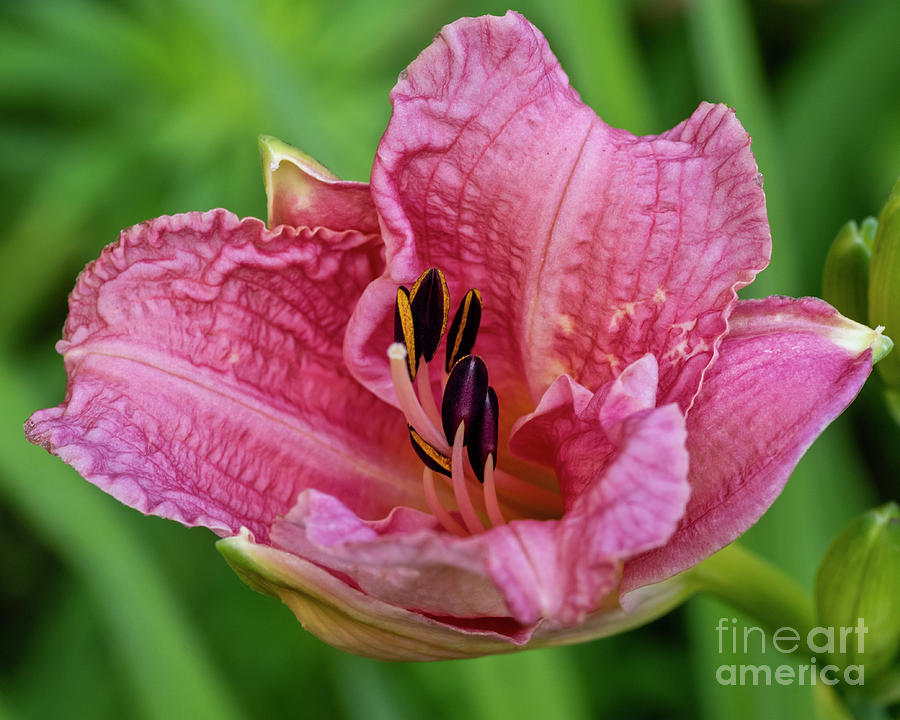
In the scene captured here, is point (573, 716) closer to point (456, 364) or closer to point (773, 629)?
point (773, 629)

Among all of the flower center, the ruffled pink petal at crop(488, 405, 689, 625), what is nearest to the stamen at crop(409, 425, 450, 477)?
the flower center

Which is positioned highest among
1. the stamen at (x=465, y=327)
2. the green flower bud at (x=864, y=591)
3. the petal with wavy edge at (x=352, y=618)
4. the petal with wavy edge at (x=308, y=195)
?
the petal with wavy edge at (x=308, y=195)

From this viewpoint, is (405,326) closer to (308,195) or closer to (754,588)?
(308,195)

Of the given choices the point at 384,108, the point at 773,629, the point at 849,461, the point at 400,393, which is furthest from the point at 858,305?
the point at 384,108

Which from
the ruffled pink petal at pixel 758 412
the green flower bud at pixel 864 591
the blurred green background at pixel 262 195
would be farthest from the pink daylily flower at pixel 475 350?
the blurred green background at pixel 262 195

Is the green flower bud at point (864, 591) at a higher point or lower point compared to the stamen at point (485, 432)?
lower

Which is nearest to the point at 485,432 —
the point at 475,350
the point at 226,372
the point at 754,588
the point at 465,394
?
the point at 465,394

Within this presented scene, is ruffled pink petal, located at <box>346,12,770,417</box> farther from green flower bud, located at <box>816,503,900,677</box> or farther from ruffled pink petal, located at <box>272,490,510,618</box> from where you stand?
green flower bud, located at <box>816,503,900,677</box>

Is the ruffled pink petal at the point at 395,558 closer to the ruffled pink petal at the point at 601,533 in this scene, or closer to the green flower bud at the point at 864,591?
the ruffled pink petal at the point at 601,533
